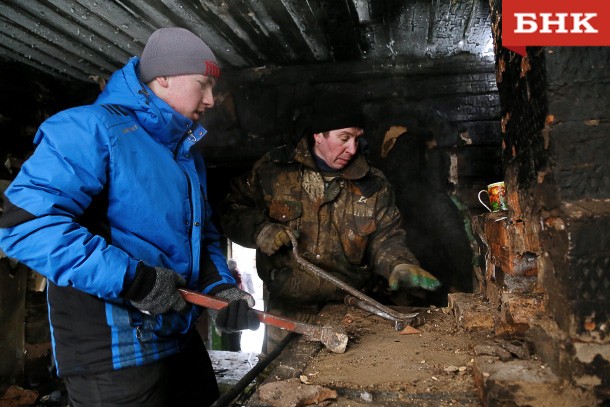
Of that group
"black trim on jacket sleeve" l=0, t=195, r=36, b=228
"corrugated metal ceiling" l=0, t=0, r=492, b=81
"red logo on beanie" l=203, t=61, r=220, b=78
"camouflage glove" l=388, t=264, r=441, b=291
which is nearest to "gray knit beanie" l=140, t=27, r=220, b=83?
"red logo on beanie" l=203, t=61, r=220, b=78

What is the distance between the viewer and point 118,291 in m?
1.58

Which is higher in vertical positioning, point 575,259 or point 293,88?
point 293,88

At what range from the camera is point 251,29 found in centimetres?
331

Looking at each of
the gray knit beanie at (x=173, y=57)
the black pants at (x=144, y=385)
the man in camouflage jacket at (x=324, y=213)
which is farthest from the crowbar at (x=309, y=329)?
the man in camouflage jacket at (x=324, y=213)

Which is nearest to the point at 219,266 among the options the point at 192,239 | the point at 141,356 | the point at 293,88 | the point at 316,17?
the point at 192,239

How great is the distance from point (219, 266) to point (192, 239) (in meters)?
0.37

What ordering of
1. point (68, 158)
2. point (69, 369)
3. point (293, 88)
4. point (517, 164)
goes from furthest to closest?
1. point (293, 88)
2. point (517, 164)
3. point (69, 369)
4. point (68, 158)

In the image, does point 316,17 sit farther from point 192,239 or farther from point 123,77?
point 192,239

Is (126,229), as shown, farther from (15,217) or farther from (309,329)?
(309,329)

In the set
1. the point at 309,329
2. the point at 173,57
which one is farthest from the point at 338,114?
the point at 309,329

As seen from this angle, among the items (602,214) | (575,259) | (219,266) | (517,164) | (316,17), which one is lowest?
(219,266)

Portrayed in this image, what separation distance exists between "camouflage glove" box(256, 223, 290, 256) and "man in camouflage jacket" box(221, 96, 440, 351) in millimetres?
196

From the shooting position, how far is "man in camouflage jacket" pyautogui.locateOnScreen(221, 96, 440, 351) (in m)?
3.28
